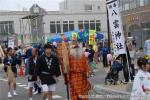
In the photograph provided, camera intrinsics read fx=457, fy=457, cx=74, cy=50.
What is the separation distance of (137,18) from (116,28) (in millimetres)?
38181

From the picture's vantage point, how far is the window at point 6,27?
238ft

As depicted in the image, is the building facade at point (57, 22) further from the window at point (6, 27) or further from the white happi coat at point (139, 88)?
the white happi coat at point (139, 88)

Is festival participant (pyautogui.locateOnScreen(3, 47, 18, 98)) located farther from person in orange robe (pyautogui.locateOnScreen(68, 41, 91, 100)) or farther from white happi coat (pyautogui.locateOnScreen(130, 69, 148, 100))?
white happi coat (pyautogui.locateOnScreen(130, 69, 148, 100))

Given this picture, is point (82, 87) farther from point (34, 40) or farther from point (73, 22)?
point (73, 22)

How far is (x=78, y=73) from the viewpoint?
10.2 meters

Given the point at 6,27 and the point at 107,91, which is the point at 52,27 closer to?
the point at 6,27

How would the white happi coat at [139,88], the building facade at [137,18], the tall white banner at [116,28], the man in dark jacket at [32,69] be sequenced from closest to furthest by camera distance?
the white happi coat at [139,88], the tall white banner at [116,28], the man in dark jacket at [32,69], the building facade at [137,18]

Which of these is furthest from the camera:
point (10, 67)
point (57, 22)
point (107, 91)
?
point (57, 22)

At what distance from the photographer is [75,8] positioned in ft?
283

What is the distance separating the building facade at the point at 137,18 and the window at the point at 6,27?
76.9 ft

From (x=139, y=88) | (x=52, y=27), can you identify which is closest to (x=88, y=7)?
(x=52, y=27)

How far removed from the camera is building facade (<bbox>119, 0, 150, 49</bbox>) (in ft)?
156

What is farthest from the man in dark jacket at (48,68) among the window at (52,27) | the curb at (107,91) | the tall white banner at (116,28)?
the window at (52,27)

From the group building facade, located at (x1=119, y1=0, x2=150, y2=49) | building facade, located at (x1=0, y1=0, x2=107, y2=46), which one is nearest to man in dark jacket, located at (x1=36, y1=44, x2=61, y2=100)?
building facade, located at (x1=119, y1=0, x2=150, y2=49)
